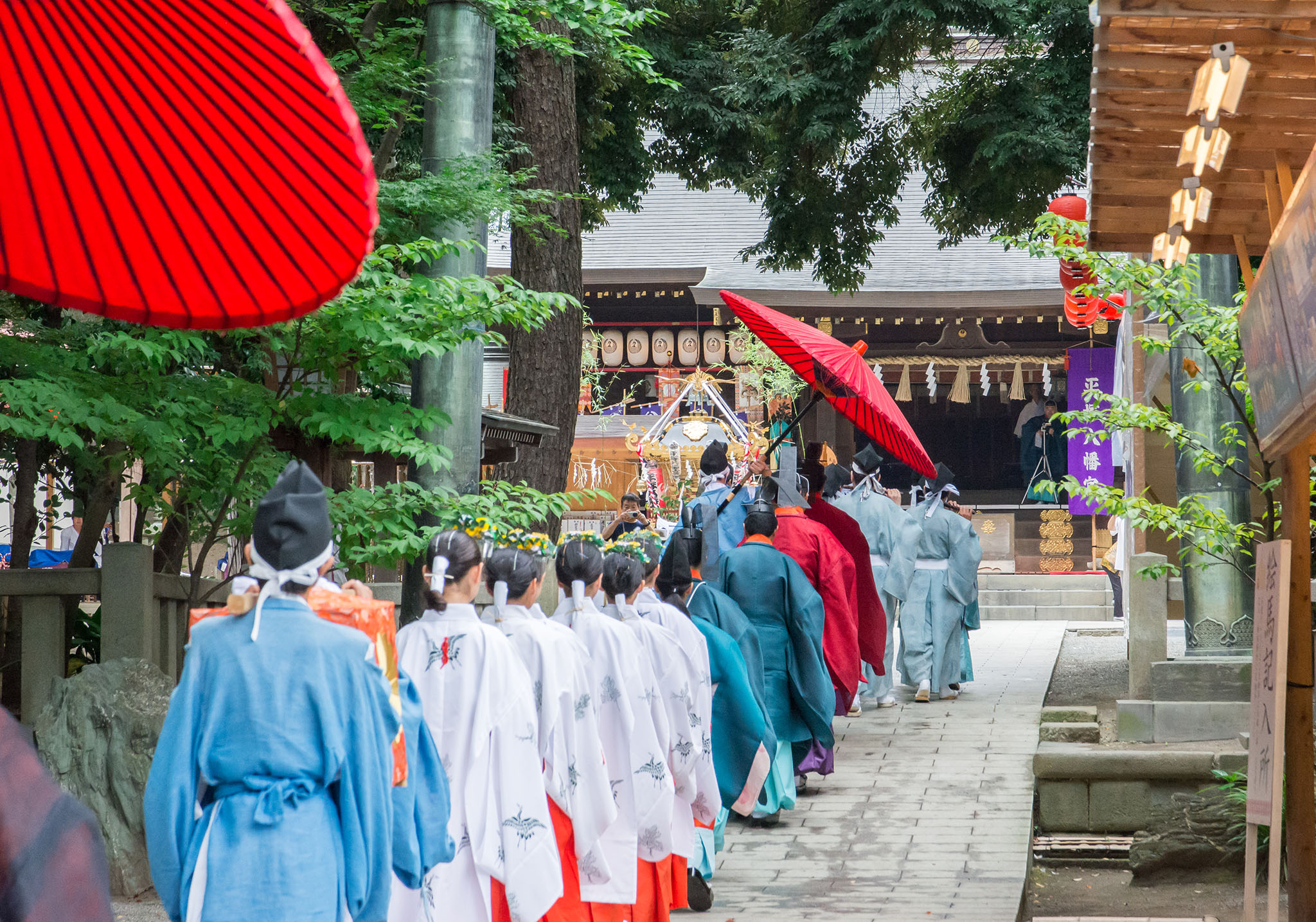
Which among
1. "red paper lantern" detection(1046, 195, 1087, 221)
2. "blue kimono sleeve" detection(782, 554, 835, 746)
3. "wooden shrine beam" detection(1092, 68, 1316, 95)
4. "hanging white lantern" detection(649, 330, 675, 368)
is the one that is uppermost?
"red paper lantern" detection(1046, 195, 1087, 221)

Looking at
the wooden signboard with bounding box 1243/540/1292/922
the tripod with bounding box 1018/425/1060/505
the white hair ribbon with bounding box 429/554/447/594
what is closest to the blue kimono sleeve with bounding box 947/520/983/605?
the wooden signboard with bounding box 1243/540/1292/922

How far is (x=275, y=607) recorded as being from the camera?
3129 millimetres

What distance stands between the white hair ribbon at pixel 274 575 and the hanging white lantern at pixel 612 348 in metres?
18.6

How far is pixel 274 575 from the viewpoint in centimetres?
314

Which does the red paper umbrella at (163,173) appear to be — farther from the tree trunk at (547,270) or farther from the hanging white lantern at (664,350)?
the hanging white lantern at (664,350)

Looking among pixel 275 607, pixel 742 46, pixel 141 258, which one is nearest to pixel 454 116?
pixel 275 607

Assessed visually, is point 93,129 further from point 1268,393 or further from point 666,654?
point 1268,393

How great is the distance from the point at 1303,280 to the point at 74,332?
4.56m

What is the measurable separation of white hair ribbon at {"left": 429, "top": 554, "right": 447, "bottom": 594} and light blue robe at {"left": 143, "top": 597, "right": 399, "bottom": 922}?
0.96 meters

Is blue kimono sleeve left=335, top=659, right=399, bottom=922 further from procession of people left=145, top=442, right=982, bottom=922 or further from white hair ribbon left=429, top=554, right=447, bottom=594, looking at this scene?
white hair ribbon left=429, top=554, right=447, bottom=594

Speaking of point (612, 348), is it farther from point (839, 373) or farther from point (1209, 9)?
point (1209, 9)

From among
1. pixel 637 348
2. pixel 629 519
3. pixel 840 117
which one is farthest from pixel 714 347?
pixel 840 117

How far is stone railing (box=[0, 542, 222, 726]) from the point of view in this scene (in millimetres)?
5664

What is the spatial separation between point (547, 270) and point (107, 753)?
3.90 meters
